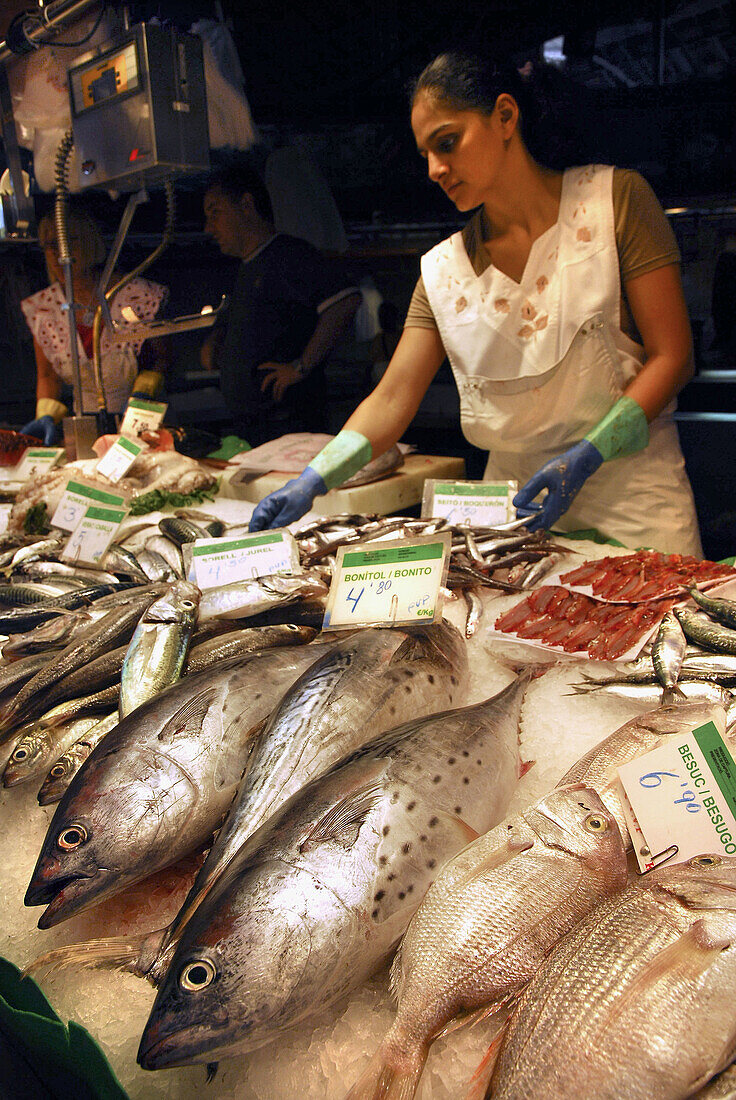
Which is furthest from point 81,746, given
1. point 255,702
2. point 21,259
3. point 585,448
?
point 21,259

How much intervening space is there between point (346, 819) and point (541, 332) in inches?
93.5

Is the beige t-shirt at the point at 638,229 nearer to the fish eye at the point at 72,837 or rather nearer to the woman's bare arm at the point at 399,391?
the woman's bare arm at the point at 399,391

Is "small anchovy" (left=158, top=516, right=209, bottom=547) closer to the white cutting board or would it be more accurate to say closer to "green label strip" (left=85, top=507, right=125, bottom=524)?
"green label strip" (left=85, top=507, right=125, bottom=524)

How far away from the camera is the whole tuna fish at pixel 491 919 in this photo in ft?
2.71

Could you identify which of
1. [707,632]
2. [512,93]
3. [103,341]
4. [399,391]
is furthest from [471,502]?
[103,341]

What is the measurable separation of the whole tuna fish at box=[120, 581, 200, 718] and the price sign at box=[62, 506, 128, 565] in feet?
3.35

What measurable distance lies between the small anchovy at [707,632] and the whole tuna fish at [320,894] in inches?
28.1

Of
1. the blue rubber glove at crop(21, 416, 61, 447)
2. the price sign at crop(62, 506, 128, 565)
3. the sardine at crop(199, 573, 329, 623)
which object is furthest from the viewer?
the blue rubber glove at crop(21, 416, 61, 447)

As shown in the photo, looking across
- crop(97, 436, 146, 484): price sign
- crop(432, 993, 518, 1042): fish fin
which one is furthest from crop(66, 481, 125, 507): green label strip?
crop(432, 993, 518, 1042): fish fin

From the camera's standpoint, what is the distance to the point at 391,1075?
0.78 m

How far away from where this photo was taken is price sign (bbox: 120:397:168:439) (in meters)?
4.32

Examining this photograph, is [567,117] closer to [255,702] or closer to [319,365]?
[319,365]

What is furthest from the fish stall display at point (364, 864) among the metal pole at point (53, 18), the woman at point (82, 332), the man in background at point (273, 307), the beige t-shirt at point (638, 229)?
the woman at point (82, 332)

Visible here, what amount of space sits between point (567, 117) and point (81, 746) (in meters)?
3.03
